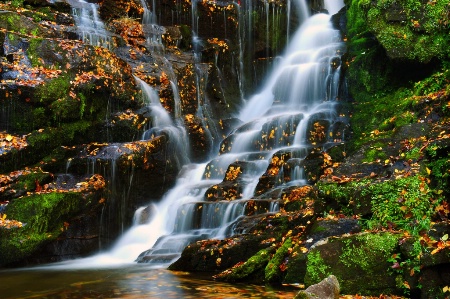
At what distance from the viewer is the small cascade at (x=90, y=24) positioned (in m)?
15.7

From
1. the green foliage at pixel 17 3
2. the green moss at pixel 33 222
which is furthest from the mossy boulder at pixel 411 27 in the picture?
the green foliage at pixel 17 3

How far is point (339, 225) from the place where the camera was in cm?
636

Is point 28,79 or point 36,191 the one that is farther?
point 28,79

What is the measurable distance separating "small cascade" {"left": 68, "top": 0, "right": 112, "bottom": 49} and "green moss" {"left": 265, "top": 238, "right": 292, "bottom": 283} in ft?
38.3

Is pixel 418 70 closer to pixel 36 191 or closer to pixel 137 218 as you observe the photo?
pixel 137 218

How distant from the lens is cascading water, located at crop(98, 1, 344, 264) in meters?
10.2

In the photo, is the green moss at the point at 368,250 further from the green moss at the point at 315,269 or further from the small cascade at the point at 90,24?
the small cascade at the point at 90,24

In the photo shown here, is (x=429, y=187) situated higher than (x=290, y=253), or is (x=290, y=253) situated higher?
(x=429, y=187)

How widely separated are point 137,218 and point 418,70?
9.22 m

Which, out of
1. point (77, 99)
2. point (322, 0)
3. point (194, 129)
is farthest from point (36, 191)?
point (322, 0)

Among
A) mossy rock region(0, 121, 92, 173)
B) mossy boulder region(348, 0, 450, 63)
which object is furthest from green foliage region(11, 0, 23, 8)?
mossy boulder region(348, 0, 450, 63)

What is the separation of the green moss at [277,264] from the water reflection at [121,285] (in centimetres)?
33

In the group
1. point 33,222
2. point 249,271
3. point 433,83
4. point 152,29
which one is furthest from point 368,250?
point 152,29

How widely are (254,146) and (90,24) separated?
8.38m
